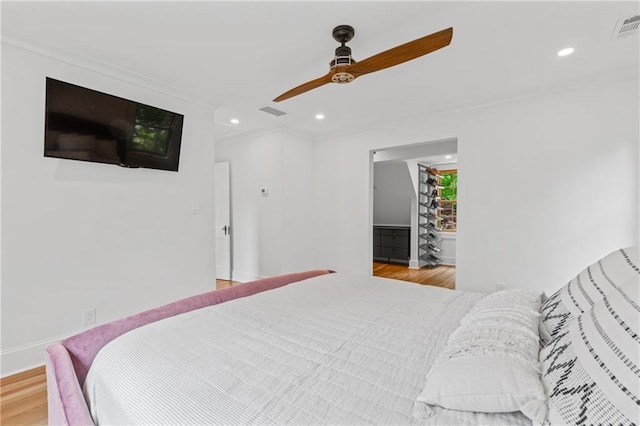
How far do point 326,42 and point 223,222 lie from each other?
11.9 feet

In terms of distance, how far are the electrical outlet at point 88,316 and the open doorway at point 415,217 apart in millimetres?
4290

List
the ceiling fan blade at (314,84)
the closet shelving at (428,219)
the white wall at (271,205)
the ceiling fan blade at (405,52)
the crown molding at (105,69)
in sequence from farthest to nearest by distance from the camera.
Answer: the closet shelving at (428,219)
the white wall at (271,205)
the crown molding at (105,69)
the ceiling fan blade at (314,84)
the ceiling fan blade at (405,52)

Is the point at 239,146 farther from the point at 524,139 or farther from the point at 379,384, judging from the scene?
the point at 379,384

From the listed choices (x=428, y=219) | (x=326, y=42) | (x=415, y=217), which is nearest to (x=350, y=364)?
(x=326, y=42)

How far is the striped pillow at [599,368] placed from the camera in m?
Result: 0.57

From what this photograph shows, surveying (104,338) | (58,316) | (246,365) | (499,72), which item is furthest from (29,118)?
(499,72)

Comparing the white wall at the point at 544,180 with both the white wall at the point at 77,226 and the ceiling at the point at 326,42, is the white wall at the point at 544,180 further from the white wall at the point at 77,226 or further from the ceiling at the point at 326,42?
the white wall at the point at 77,226

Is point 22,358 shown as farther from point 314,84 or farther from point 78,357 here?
point 314,84

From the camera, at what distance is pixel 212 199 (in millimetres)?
3393

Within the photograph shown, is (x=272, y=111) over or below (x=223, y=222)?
over

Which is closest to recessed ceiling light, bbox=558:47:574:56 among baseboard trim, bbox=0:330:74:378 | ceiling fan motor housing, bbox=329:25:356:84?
Result: ceiling fan motor housing, bbox=329:25:356:84

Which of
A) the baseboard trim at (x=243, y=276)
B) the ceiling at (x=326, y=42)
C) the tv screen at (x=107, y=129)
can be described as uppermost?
the ceiling at (x=326, y=42)

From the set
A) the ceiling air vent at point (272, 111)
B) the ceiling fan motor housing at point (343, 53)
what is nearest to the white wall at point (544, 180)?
the ceiling air vent at point (272, 111)

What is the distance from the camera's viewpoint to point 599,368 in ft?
2.19
